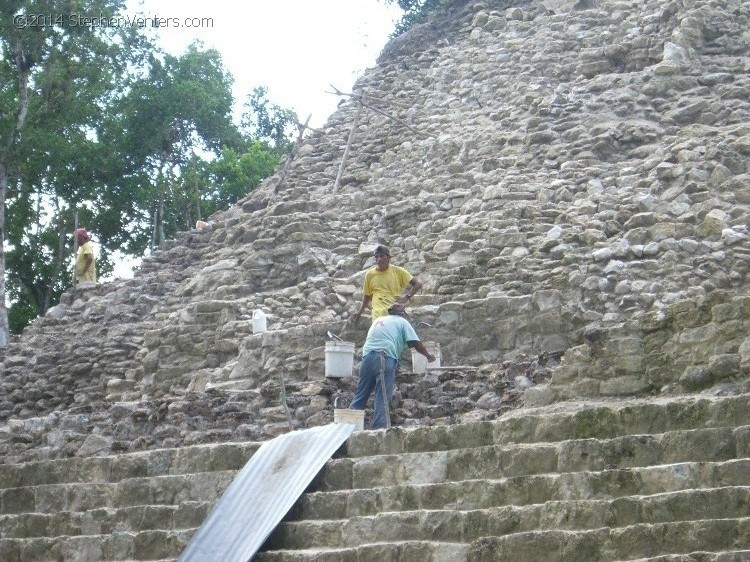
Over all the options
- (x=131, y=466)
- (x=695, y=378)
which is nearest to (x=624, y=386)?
(x=695, y=378)

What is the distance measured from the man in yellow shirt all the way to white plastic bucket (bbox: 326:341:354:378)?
1.03ft

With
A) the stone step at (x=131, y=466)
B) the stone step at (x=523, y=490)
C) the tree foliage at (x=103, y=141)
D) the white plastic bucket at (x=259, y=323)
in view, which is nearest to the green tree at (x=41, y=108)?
the tree foliage at (x=103, y=141)

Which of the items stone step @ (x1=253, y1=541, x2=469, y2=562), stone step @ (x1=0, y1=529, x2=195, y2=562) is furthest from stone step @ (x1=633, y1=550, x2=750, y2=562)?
stone step @ (x1=0, y1=529, x2=195, y2=562)

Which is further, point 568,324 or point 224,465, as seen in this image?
point 568,324

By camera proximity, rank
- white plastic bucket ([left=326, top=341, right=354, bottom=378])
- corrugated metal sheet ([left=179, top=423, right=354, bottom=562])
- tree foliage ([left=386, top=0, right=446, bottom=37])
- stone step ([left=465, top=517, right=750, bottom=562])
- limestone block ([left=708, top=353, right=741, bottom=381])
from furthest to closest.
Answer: tree foliage ([left=386, top=0, right=446, bottom=37])
white plastic bucket ([left=326, top=341, right=354, bottom=378])
limestone block ([left=708, top=353, right=741, bottom=381])
corrugated metal sheet ([left=179, top=423, right=354, bottom=562])
stone step ([left=465, top=517, right=750, bottom=562])

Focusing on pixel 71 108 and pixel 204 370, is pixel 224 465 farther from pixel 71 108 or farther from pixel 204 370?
pixel 71 108

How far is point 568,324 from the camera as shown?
1212 cm

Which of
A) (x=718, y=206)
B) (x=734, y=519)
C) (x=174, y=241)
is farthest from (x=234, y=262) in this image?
(x=734, y=519)

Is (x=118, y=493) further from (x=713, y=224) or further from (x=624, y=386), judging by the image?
(x=713, y=224)

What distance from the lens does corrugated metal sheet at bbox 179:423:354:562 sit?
8227mm

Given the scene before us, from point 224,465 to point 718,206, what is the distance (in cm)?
569

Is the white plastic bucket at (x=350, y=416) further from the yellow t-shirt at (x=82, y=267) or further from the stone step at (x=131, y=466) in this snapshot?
the yellow t-shirt at (x=82, y=267)

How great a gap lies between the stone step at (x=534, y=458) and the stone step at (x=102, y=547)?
0.87 m

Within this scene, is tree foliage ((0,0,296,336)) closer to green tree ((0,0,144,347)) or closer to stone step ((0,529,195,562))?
green tree ((0,0,144,347))
